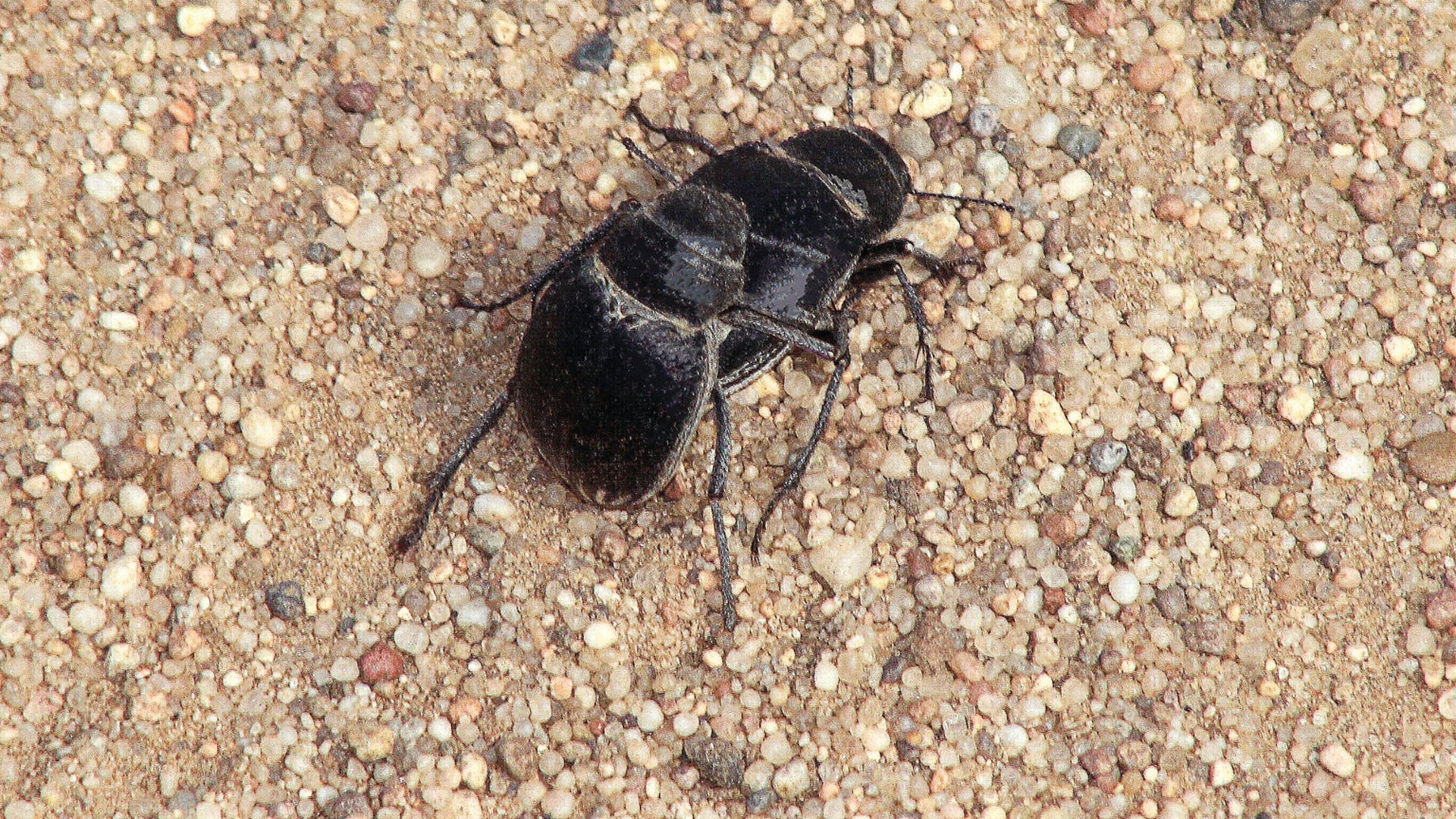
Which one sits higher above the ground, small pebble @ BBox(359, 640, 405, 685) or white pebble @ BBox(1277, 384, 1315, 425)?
white pebble @ BBox(1277, 384, 1315, 425)

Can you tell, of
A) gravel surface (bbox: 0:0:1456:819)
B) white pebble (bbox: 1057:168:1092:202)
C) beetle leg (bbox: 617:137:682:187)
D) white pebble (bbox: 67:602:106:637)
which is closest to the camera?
white pebble (bbox: 67:602:106:637)

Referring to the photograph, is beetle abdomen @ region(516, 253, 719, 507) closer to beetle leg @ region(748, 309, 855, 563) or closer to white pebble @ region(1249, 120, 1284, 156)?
A: beetle leg @ region(748, 309, 855, 563)

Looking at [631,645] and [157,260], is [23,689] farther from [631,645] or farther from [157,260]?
[631,645]

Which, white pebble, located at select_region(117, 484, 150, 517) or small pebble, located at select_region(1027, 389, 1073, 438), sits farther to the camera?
small pebble, located at select_region(1027, 389, 1073, 438)

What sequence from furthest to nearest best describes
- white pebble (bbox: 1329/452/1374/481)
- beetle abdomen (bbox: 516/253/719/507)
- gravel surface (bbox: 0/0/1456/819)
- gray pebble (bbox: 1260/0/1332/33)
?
gray pebble (bbox: 1260/0/1332/33)
white pebble (bbox: 1329/452/1374/481)
gravel surface (bbox: 0/0/1456/819)
beetle abdomen (bbox: 516/253/719/507)

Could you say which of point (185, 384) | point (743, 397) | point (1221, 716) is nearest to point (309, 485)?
point (185, 384)

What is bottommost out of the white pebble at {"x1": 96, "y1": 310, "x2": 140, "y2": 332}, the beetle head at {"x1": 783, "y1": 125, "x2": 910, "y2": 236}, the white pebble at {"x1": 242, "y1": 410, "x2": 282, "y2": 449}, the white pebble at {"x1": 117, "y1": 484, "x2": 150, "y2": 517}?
the white pebble at {"x1": 117, "y1": 484, "x2": 150, "y2": 517}

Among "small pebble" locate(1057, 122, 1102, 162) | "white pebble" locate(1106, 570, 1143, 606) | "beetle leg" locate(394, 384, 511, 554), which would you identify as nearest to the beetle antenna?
"small pebble" locate(1057, 122, 1102, 162)
